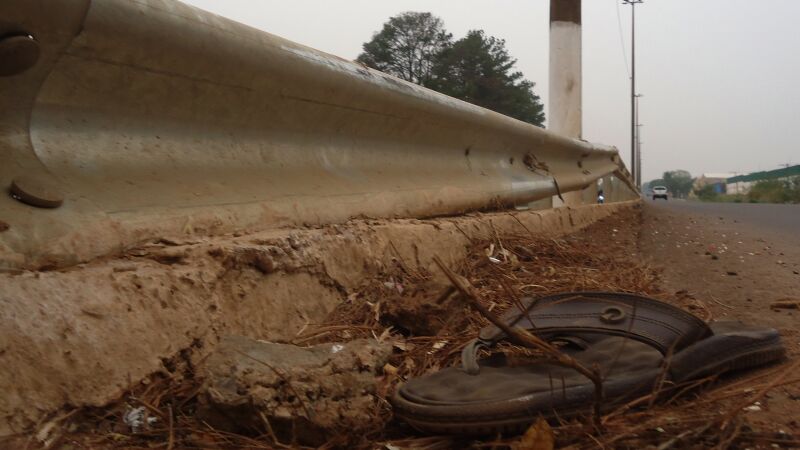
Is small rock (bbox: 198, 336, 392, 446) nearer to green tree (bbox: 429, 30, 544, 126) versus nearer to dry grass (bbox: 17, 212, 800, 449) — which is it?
dry grass (bbox: 17, 212, 800, 449)

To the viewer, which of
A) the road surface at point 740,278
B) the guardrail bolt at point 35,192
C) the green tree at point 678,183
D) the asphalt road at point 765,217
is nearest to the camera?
the guardrail bolt at point 35,192

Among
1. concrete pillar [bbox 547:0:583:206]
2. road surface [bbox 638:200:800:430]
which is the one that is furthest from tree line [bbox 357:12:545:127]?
road surface [bbox 638:200:800:430]

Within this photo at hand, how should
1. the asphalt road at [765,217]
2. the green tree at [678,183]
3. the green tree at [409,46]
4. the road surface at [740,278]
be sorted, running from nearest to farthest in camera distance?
the road surface at [740,278] → the asphalt road at [765,217] → the green tree at [409,46] → the green tree at [678,183]

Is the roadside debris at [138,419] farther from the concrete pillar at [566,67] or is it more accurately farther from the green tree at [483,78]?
the green tree at [483,78]

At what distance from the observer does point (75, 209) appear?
1632 mm

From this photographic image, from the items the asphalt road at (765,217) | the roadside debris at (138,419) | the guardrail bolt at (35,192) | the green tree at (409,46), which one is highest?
the green tree at (409,46)

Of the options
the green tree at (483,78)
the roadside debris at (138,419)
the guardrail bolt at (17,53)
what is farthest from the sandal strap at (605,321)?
the green tree at (483,78)

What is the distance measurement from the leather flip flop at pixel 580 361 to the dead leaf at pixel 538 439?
0.15 feet

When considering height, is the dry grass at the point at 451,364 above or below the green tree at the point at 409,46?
below

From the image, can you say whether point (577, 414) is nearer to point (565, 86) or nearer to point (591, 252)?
point (591, 252)

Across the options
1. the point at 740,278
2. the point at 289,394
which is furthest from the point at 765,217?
the point at 289,394

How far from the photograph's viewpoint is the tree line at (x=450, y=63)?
14531 millimetres

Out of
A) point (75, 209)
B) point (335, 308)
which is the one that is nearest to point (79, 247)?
point (75, 209)

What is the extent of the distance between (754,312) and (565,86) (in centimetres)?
604
